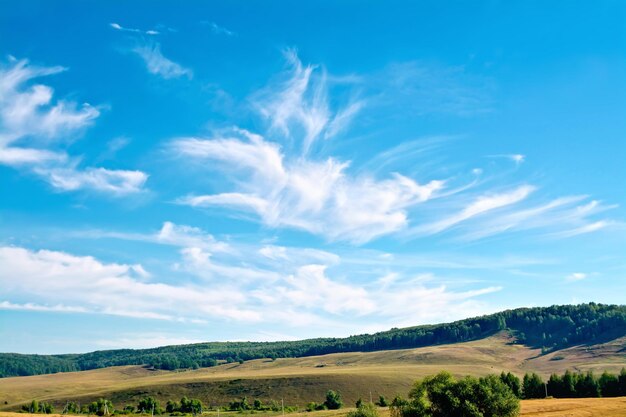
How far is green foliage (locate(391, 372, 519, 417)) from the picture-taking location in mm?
73688

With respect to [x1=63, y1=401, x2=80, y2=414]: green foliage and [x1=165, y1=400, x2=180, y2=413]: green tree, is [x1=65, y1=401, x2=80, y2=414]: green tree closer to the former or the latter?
[x1=63, y1=401, x2=80, y2=414]: green foliage

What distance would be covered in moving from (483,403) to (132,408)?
128m

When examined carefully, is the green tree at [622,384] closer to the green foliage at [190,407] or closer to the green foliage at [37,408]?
the green foliage at [190,407]

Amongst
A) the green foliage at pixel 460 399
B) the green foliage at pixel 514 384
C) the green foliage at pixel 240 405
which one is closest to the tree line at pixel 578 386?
the green foliage at pixel 514 384

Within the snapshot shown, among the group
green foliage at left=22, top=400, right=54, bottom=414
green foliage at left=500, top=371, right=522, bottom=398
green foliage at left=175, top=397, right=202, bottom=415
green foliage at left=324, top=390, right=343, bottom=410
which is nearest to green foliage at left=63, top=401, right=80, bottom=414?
green foliage at left=22, top=400, right=54, bottom=414

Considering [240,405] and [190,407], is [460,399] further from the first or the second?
[240,405]

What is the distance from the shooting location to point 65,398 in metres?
196

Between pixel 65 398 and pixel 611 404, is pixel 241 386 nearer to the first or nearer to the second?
pixel 65 398

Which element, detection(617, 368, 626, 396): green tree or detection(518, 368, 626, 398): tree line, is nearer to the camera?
detection(617, 368, 626, 396): green tree

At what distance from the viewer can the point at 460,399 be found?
245 ft

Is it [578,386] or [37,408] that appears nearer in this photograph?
[578,386]

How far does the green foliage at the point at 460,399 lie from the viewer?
7369 centimetres

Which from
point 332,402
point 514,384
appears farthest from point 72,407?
point 514,384

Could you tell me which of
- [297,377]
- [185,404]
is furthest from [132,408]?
[297,377]
